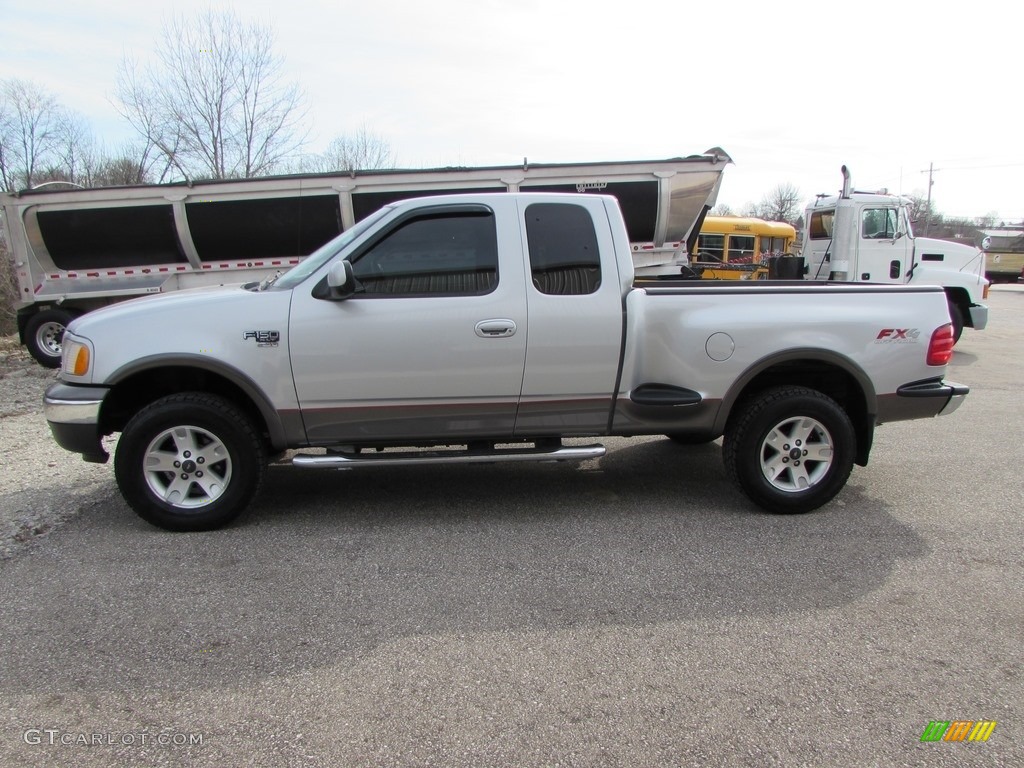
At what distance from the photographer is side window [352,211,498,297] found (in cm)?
429

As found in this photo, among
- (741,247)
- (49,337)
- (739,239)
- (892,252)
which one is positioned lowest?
(49,337)

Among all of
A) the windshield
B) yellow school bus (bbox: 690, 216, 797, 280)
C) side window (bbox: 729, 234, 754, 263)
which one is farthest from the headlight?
side window (bbox: 729, 234, 754, 263)

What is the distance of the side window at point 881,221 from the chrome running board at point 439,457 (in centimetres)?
999

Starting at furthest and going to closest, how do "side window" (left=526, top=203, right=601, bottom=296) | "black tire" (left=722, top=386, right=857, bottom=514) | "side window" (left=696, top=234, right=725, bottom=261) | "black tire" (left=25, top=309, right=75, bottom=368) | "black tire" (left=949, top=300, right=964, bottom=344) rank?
"side window" (left=696, top=234, right=725, bottom=261)
"black tire" (left=949, top=300, right=964, bottom=344)
"black tire" (left=25, top=309, right=75, bottom=368)
"black tire" (left=722, top=386, right=857, bottom=514)
"side window" (left=526, top=203, right=601, bottom=296)

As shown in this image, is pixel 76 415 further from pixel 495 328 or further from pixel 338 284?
pixel 495 328

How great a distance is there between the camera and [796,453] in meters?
4.57

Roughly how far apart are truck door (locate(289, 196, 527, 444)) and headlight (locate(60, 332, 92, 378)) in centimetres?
121

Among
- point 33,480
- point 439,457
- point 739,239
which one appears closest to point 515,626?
point 439,457

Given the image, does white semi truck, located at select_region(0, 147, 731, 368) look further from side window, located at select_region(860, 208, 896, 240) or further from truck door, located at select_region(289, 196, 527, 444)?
→ truck door, located at select_region(289, 196, 527, 444)

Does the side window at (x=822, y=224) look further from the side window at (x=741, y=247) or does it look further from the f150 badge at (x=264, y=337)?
the f150 badge at (x=264, y=337)

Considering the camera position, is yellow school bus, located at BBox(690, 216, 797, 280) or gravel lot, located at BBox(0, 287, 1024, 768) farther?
yellow school bus, located at BBox(690, 216, 797, 280)

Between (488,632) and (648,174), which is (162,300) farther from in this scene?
(648,174)

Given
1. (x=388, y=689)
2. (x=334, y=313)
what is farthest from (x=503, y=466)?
(x=388, y=689)

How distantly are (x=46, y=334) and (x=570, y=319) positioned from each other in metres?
10.2
